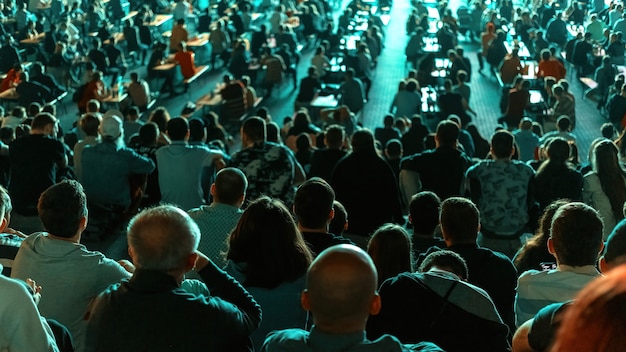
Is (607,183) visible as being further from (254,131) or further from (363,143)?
(254,131)

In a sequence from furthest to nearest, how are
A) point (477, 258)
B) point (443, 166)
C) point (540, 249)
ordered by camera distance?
point (443, 166)
point (540, 249)
point (477, 258)

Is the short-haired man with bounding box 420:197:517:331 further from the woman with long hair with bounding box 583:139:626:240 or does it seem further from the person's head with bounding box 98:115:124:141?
the person's head with bounding box 98:115:124:141

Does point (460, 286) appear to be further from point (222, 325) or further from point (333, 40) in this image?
point (333, 40)

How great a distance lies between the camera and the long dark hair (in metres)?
5.90

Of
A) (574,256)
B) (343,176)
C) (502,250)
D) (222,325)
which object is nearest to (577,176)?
(502,250)

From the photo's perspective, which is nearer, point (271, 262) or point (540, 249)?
point (271, 262)

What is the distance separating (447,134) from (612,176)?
122 cm

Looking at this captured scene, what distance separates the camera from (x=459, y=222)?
3.81 metres

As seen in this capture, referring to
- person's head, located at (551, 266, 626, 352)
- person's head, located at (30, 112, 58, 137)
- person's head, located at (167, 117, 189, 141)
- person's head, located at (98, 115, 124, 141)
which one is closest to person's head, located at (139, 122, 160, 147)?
person's head, located at (98, 115, 124, 141)

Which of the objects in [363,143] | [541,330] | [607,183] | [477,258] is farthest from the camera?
[607,183]

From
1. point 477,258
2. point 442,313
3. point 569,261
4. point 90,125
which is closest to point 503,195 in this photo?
point 477,258

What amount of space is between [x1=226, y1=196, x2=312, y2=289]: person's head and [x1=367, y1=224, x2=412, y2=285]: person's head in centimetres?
43

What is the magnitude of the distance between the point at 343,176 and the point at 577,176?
168 centimetres

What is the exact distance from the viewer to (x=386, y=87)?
17.4m
